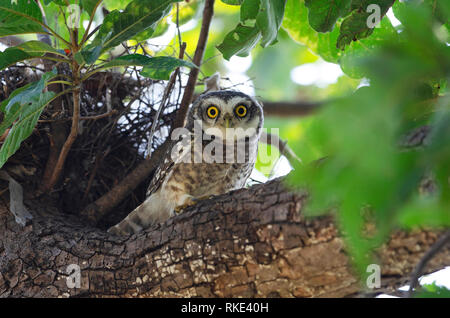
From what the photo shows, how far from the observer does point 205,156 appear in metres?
3.15

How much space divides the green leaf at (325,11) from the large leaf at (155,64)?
1.94 feet

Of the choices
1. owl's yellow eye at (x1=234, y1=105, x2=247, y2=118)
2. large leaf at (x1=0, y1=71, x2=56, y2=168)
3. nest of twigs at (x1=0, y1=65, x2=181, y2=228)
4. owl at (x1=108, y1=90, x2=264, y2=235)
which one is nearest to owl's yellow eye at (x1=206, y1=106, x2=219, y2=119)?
owl at (x1=108, y1=90, x2=264, y2=235)

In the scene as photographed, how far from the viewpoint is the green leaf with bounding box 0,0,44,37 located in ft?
6.78

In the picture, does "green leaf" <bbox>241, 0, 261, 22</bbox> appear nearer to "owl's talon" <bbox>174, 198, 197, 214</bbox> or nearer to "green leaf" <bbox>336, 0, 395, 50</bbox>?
"green leaf" <bbox>336, 0, 395, 50</bbox>

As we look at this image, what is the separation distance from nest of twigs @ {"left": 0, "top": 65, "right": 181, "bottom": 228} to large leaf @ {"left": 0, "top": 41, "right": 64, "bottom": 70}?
0.81m

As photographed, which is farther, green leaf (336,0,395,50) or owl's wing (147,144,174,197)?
owl's wing (147,144,174,197)

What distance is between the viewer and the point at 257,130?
11.2 ft

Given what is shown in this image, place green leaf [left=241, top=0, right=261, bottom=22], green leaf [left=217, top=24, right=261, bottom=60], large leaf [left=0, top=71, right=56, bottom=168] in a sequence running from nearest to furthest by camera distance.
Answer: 1. green leaf [left=241, top=0, right=261, bottom=22]
2. large leaf [left=0, top=71, right=56, bottom=168]
3. green leaf [left=217, top=24, right=261, bottom=60]

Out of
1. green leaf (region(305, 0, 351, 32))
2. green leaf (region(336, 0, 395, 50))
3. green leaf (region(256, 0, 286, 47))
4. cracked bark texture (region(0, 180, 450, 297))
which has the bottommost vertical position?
cracked bark texture (region(0, 180, 450, 297))

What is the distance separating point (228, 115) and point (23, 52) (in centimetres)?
151

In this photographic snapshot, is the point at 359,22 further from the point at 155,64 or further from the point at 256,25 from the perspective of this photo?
the point at 155,64

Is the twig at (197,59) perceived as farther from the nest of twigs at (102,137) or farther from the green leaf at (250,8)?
the green leaf at (250,8)

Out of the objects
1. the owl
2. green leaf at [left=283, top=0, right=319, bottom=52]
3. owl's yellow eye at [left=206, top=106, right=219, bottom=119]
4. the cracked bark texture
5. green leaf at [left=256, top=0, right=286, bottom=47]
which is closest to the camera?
the cracked bark texture
